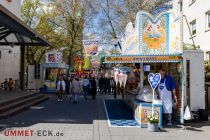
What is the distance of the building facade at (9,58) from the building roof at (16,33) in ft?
11.5

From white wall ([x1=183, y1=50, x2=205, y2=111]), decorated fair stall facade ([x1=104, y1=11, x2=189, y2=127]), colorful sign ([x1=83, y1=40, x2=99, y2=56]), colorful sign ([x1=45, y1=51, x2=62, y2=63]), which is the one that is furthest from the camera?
colorful sign ([x1=45, y1=51, x2=62, y2=63])

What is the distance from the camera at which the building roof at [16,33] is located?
17784 mm

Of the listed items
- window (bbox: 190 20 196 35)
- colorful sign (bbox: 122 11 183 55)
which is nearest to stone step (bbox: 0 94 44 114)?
colorful sign (bbox: 122 11 183 55)

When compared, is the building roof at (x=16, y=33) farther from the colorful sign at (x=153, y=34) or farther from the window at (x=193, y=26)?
the window at (x=193, y=26)

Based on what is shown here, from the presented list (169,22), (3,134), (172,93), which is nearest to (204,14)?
(169,22)

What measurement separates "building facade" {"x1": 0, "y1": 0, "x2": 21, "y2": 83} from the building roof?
351 centimetres

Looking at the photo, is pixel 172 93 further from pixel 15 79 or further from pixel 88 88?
pixel 15 79

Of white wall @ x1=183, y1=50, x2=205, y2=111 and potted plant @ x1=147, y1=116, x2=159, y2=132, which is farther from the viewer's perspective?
white wall @ x1=183, y1=50, x2=205, y2=111

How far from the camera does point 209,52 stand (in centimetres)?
2723

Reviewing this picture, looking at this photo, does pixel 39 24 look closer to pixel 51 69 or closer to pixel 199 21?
pixel 51 69

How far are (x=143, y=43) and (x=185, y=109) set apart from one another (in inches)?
120

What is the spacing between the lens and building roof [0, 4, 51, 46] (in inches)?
700

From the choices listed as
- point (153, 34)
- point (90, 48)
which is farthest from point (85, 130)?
point (90, 48)

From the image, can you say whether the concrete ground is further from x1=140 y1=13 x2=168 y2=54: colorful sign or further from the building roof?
the building roof
